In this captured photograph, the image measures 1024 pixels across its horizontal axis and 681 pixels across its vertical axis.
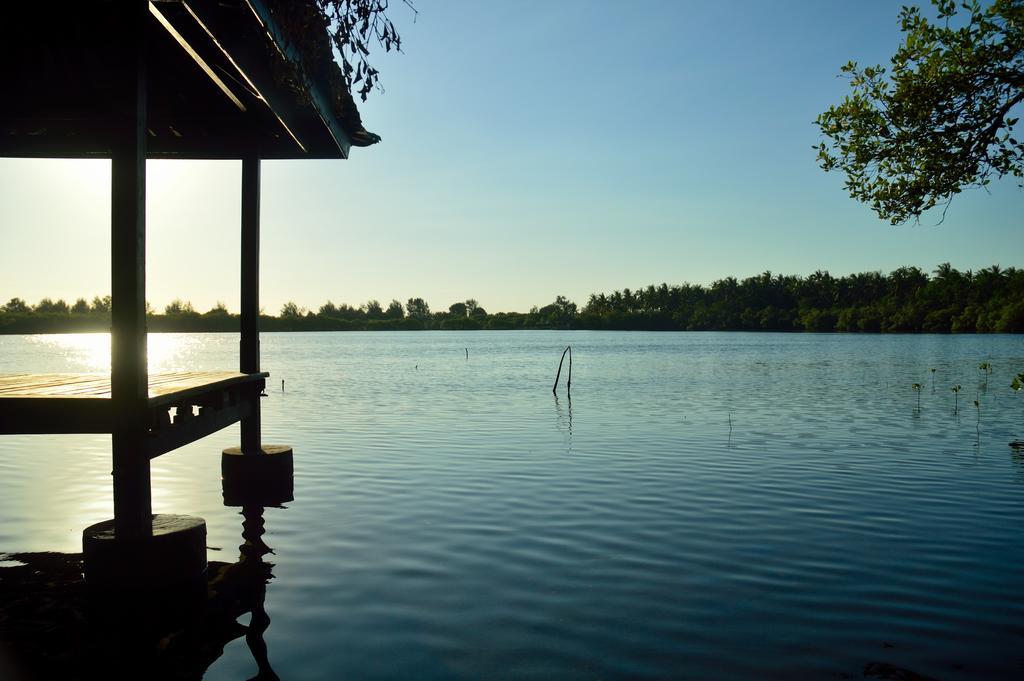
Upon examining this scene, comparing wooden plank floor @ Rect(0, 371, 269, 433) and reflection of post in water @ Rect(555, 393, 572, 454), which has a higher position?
wooden plank floor @ Rect(0, 371, 269, 433)

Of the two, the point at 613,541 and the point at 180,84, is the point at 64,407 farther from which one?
the point at 613,541

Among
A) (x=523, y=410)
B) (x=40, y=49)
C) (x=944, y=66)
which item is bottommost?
(x=523, y=410)

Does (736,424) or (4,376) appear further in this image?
(736,424)

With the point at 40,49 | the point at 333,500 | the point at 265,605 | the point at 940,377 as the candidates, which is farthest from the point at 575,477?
the point at 940,377

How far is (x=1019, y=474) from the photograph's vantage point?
14836mm

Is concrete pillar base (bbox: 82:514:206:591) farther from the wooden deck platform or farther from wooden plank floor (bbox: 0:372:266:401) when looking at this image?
wooden plank floor (bbox: 0:372:266:401)

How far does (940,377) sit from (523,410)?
1146 inches

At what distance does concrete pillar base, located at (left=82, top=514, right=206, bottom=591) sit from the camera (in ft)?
22.9

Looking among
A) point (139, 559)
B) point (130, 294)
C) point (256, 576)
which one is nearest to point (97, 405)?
point (130, 294)

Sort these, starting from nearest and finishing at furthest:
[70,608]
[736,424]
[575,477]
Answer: [70,608]
[575,477]
[736,424]

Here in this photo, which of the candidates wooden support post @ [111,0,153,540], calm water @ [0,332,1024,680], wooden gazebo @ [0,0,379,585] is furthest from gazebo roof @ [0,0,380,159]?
calm water @ [0,332,1024,680]

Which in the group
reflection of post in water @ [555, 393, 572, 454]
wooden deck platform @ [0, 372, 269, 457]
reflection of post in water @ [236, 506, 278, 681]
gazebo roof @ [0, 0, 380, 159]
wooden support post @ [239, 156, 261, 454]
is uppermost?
gazebo roof @ [0, 0, 380, 159]

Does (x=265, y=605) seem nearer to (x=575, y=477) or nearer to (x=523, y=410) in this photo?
(x=575, y=477)

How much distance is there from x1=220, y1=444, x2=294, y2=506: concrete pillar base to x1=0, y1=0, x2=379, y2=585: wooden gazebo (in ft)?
4.17
